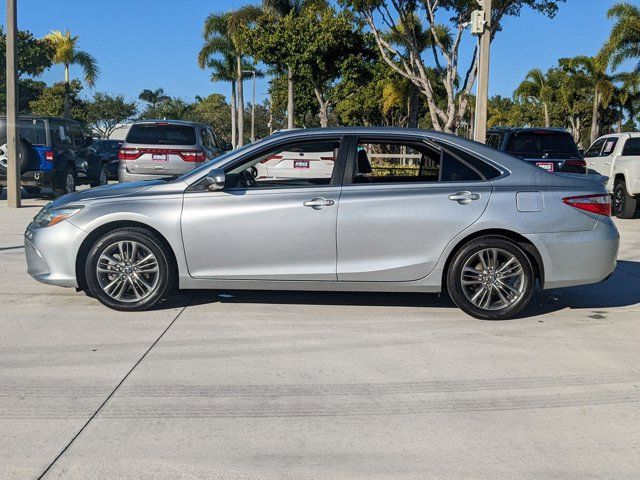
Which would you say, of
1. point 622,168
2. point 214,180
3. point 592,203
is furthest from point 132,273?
point 622,168

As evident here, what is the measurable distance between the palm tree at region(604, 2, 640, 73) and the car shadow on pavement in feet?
92.6

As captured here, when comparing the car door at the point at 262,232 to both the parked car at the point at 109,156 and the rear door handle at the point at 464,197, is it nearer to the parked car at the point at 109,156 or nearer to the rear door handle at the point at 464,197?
the rear door handle at the point at 464,197

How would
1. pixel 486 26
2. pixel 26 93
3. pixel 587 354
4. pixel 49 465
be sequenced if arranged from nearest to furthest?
pixel 49 465, pixel 587 354, pixel 486 26, pixel 26 93

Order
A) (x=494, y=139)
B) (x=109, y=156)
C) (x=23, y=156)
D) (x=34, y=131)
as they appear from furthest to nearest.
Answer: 1. (x=109, y=156)
2. (x=34, y=131)
3. (x=23, y=156)
4. (x=494, y=139)

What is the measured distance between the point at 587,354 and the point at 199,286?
319 centimetres

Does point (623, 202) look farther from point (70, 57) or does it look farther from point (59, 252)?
point (70, 57)

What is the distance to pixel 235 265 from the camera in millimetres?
6012

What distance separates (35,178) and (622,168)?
12510 mm

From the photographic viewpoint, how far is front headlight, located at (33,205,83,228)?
611cm

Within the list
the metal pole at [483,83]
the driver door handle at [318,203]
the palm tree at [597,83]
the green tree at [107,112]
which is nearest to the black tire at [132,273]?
the driver door handle at [318,203]

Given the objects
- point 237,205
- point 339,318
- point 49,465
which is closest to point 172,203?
point 237,205

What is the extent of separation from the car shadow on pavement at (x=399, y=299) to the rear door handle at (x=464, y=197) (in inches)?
46.2

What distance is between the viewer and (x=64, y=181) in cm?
1605

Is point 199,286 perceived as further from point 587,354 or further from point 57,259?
point 587,354
